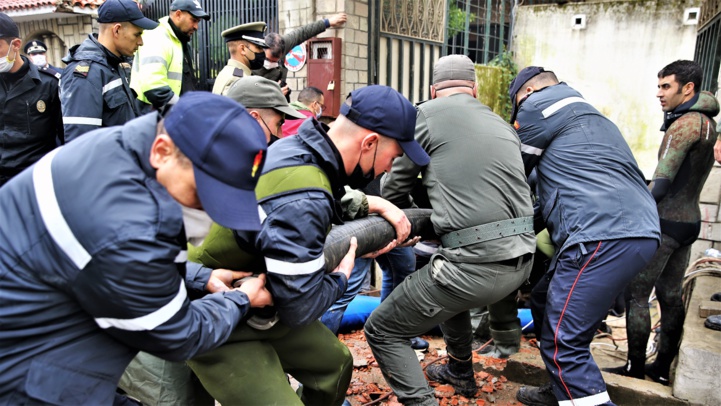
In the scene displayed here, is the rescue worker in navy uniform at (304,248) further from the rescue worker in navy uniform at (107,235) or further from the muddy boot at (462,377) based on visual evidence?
the muddy boot at (462,377)

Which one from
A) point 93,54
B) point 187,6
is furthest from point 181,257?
point 187,6

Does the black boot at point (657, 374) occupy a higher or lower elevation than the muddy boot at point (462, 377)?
lower

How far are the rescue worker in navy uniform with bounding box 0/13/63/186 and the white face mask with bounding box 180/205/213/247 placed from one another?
3.03 metres

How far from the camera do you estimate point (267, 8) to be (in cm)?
796

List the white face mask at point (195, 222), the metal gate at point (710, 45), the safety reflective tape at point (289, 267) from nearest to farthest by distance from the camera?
the white face mask at point (195, 222), the safety reflective tape at point (289, 267), the metal gate at point (710, 45)

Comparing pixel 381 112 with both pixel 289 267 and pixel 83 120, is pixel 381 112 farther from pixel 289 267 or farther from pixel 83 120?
pixel 83 120

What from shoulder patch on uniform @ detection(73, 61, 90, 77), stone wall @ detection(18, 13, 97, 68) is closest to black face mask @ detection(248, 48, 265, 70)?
shoulder patch on uniform @ detection(73, 61, 90, 77)

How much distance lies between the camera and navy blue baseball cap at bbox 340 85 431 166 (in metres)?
2.37

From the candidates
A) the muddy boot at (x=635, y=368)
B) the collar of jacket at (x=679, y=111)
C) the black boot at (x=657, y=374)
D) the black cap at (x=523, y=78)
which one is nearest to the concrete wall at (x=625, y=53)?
the collar of jacket at (x=679, y=111)

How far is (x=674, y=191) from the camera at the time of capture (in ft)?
12.8

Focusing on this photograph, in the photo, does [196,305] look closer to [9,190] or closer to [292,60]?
[9,190]

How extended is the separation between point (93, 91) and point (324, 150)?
224 centimetres

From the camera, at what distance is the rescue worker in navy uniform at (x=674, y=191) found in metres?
3.75

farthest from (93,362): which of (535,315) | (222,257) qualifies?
(535,315)
